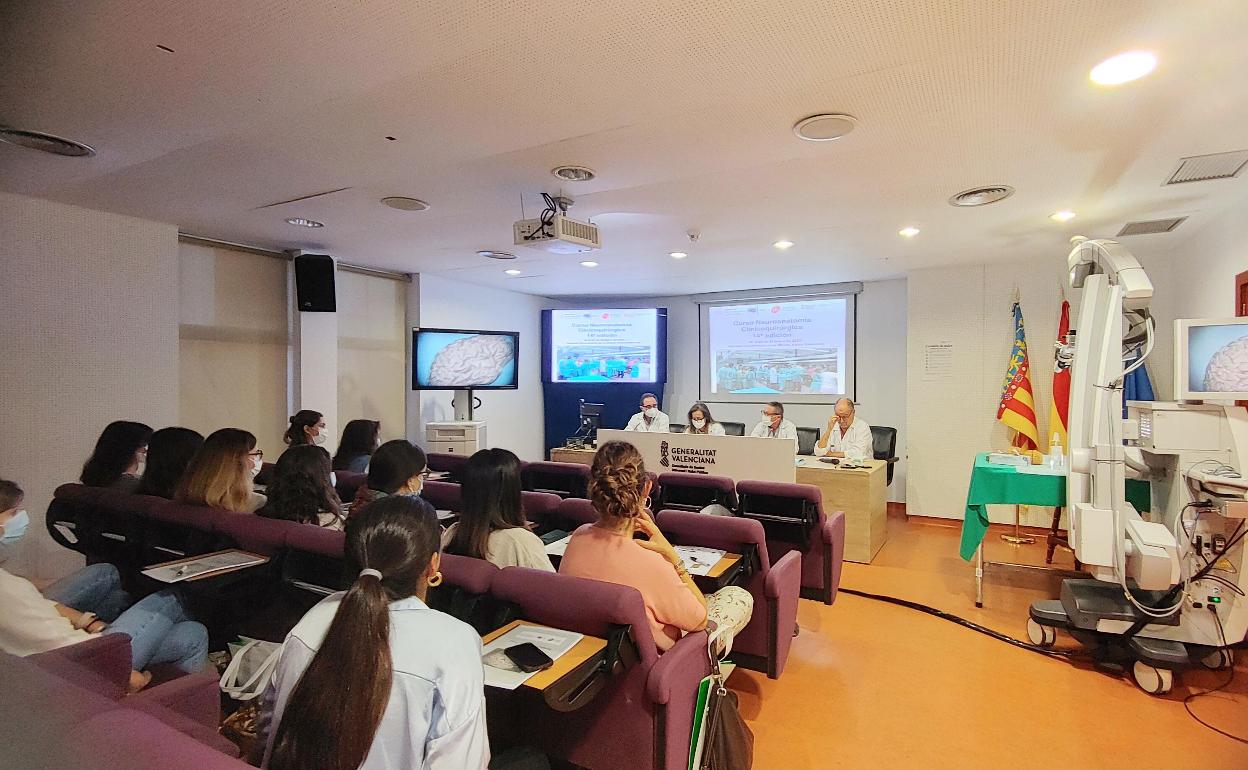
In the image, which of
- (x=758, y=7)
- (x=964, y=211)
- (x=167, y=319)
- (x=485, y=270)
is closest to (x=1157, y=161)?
(x=964, y=211)

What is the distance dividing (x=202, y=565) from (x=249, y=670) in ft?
1.42

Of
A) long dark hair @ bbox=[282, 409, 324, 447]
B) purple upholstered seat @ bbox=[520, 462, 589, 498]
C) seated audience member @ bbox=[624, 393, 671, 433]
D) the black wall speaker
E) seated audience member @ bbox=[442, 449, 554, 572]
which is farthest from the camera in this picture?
seated audience member @ bbox=[624, 393, 671, 433]

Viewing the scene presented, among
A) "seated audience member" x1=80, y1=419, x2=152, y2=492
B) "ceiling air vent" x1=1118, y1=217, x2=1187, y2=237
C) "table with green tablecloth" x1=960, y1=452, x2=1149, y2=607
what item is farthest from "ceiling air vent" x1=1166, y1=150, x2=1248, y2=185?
"seated audience member" x1=80, y1=419, x2=152, y2=492

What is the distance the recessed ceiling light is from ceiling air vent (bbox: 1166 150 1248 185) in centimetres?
124

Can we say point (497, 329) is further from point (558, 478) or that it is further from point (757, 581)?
point (757, 581)

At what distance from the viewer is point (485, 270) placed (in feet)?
21.0

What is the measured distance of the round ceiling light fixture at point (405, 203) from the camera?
12.5 feet

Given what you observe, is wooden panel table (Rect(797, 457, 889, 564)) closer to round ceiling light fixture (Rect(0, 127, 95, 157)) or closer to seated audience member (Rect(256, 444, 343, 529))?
seated audience member (Rect(256, 444, 343, 529))

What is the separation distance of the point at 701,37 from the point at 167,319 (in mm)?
4422

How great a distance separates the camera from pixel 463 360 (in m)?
6.59

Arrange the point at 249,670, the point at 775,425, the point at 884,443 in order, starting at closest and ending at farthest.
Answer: the point at 249,670
the point at 775,425
the point at 884,443

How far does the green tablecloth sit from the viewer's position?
3854mm

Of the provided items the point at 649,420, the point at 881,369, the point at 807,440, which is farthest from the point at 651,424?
the point at 881,369

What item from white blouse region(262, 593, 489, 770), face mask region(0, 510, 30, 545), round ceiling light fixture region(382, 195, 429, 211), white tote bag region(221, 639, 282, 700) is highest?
round ceiling light fixture region(382, 195, 429, 211)
